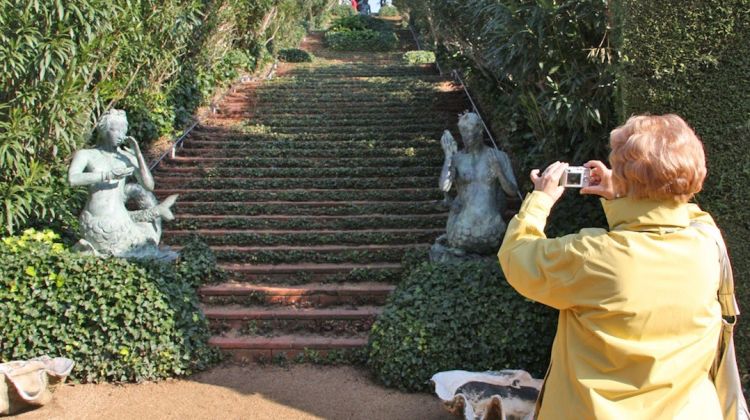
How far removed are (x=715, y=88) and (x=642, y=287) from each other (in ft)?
8.43

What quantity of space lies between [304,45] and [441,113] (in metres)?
13.4

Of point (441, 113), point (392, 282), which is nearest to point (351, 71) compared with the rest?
point (441, 113)

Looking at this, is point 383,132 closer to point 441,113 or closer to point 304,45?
point 441,113

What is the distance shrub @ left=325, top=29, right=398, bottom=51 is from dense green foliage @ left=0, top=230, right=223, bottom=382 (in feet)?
59.4

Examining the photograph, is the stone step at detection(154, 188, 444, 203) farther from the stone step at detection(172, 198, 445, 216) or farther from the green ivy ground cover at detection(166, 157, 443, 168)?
the green ivy ground cover at detection(166, 157, 443, 168)

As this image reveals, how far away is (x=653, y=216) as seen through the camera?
173cm

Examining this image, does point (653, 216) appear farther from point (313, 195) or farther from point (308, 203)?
point (313, 195)

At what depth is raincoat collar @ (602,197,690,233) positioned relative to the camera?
68.0 inches

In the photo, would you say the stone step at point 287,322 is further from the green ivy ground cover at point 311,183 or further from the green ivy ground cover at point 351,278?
the green ivy ground cover at point 311,183

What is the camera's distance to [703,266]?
1729mm

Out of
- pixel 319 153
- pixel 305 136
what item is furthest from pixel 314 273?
pixel 305 136

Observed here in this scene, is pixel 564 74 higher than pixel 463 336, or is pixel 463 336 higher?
pixel 564 74

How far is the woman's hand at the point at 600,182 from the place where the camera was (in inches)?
74.8

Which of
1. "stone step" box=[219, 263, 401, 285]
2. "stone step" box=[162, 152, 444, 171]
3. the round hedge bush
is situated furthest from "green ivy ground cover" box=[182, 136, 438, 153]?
the round hedge bush
